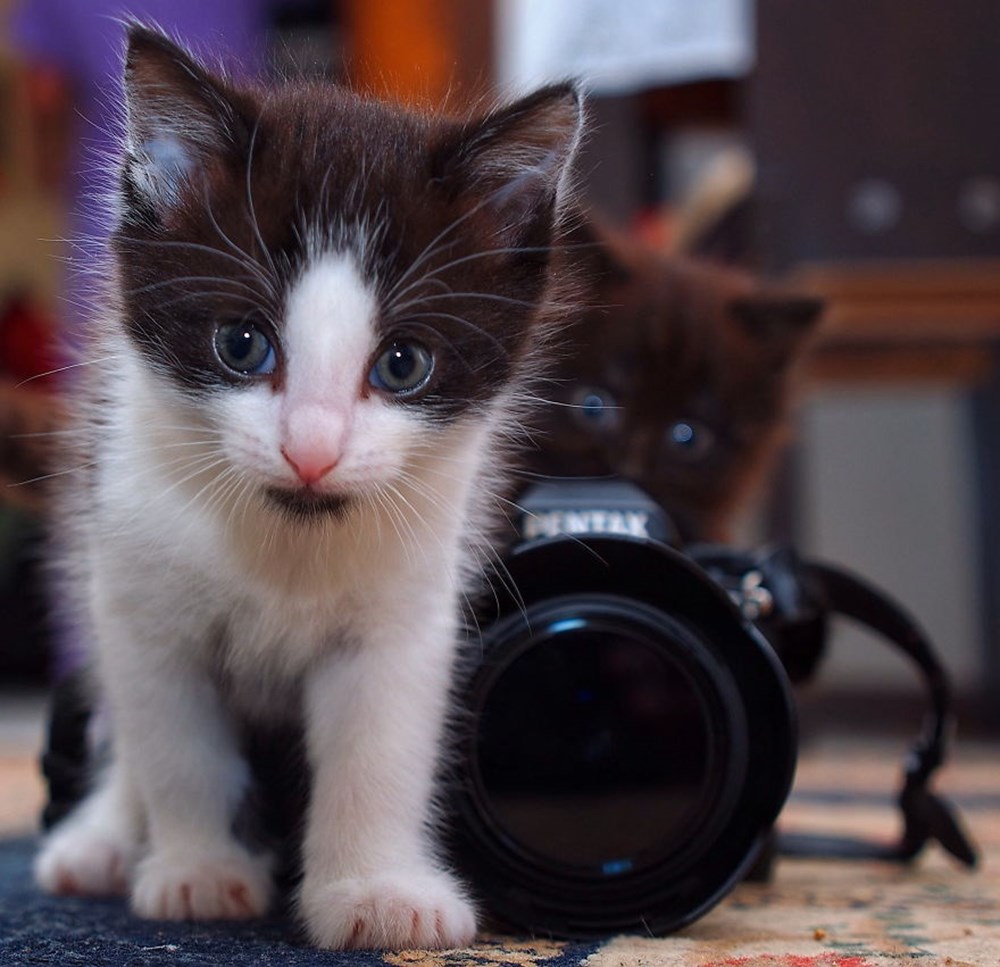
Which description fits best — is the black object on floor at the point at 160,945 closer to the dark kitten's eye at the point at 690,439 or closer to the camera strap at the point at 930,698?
the camera strap at the point at 930,698

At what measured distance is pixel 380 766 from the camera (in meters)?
0.73

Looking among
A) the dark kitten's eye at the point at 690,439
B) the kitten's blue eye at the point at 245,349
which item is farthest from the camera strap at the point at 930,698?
the kitten's blue eye at the point at 245,349

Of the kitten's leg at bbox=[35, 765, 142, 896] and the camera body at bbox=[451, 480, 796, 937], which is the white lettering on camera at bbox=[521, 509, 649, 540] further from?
the kitten's leg at bbox=[35, 765, 142, 896]

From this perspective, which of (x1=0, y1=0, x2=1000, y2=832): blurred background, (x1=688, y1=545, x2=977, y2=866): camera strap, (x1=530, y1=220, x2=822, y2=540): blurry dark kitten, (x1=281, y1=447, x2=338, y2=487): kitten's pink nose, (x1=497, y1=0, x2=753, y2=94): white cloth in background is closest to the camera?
(x1=281, y1=447, x2=338, y2=487): kitten's pink nose

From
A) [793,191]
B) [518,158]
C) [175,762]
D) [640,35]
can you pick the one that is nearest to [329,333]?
[518,158]

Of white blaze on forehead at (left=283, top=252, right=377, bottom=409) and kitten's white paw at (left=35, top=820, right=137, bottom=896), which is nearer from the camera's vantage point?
white blaze on forehead at (left=283, top=252, right=377, bottom=409)

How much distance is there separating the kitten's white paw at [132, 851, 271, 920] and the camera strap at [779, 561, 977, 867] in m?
0.44

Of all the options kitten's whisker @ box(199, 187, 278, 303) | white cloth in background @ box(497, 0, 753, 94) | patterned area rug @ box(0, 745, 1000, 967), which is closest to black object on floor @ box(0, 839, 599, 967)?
patterned area rug @ box(0, 745, 1000, 967)

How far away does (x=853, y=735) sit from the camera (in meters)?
2.06

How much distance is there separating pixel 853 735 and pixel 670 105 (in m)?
1.16

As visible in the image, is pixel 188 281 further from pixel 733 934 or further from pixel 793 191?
pixel 793 191

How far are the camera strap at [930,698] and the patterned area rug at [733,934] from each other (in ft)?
0.11

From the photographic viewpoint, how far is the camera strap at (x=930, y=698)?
95cm

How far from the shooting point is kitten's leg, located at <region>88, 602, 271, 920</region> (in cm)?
75
